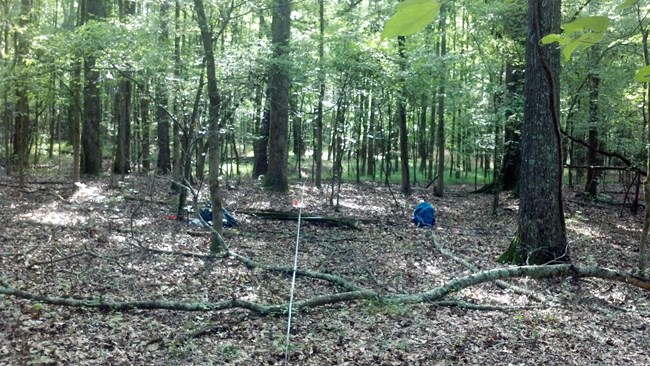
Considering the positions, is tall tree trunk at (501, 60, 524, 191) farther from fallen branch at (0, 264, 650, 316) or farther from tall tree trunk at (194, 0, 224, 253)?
fallen branch at (0, 264, 650, 316)

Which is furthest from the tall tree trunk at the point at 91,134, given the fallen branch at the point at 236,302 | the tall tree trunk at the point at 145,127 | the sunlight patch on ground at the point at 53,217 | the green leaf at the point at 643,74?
the green leaf at the point at 643,74

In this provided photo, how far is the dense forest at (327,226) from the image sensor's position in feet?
15.6

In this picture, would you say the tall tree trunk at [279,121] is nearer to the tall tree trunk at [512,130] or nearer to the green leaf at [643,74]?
the tall tree trunk at [512,130]

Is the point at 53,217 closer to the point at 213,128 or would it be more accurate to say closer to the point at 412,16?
the point at 213,128

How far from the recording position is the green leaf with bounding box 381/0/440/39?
98cm

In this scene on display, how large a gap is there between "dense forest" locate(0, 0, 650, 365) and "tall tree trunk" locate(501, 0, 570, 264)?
0.03 meters

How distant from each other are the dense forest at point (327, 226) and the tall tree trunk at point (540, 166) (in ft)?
0.09

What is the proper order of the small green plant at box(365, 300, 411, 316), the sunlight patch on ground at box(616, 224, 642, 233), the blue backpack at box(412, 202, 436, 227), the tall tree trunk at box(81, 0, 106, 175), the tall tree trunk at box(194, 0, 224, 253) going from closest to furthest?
the small green plant at box(365, 300, 411, 316) < the tall tree trunk at box(194, 0, 224, 253) < the blue backpack at box(412, 202, 436, 227) < the sunlight patch on ground at box(616, 224, 642, 233) < the tall tree trunk at box(81, 0, 106, 175)

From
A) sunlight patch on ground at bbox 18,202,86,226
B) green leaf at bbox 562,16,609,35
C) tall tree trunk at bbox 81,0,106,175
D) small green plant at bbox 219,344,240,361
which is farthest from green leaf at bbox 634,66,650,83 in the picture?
tall tree trunk at bbox 81,0,106,175

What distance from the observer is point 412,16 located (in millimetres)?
996

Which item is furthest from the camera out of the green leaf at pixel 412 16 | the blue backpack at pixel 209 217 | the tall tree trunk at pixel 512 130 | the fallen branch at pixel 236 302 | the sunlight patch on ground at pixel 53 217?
the tall tree trunk at pixel 512 130

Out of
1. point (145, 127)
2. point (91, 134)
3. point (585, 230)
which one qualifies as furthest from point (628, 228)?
point (91, 134)

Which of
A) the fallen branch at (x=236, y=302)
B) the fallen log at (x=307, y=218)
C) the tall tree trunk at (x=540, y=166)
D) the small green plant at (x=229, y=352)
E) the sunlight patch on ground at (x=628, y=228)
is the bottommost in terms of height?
the small green plant at (x=229, y=352)

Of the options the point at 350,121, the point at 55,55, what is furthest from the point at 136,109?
the point at 55,55
